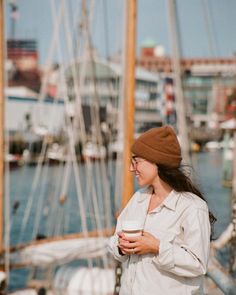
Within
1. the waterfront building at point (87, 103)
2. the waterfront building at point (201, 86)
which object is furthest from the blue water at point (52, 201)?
the waterfront building at point (201, 86)

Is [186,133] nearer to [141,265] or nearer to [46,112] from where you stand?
[141,265]

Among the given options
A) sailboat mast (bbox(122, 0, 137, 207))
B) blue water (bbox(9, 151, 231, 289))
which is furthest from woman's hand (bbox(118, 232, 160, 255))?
blue water (bbox(9, 151, 231, 289))

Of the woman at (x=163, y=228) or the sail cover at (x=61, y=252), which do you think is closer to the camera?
the woman at (x=163, y=228)

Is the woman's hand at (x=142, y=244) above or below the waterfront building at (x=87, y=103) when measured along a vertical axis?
below

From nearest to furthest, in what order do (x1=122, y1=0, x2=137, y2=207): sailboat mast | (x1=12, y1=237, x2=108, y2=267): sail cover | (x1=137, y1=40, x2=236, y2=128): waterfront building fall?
(x1=122, y1=0, x2=137, y2=207): sailboat mast → (x1=12, y1=237, x2=108, y2=267): sail cover → (x1=137, y1=40, x2=236, y2=128): waterfront building

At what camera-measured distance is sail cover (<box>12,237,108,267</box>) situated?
9.71 metres

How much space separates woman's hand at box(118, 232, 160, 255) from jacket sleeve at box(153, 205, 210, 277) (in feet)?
0.09

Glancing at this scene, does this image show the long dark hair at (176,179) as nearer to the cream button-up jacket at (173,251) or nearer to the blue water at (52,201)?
the cream button-up jacket at (173,251)

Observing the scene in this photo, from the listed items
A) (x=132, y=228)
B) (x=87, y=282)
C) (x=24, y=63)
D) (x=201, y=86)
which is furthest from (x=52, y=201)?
(x=201, y=86)

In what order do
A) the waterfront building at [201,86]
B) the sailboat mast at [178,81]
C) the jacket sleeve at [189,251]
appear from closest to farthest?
the jacket sleeve at [189,251] < the sailboat mast at [178,81] < the waterfront building at [201,86]

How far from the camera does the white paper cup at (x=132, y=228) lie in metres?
2.37

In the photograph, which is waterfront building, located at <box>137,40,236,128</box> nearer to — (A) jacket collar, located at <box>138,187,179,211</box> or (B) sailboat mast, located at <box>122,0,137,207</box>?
(B) sailboat mast, located at <box>122,0,137,207</box>

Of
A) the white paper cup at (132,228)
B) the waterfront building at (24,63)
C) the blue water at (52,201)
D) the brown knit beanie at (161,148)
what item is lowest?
the blue water at (52,201)

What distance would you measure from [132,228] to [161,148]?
359 millimetres
